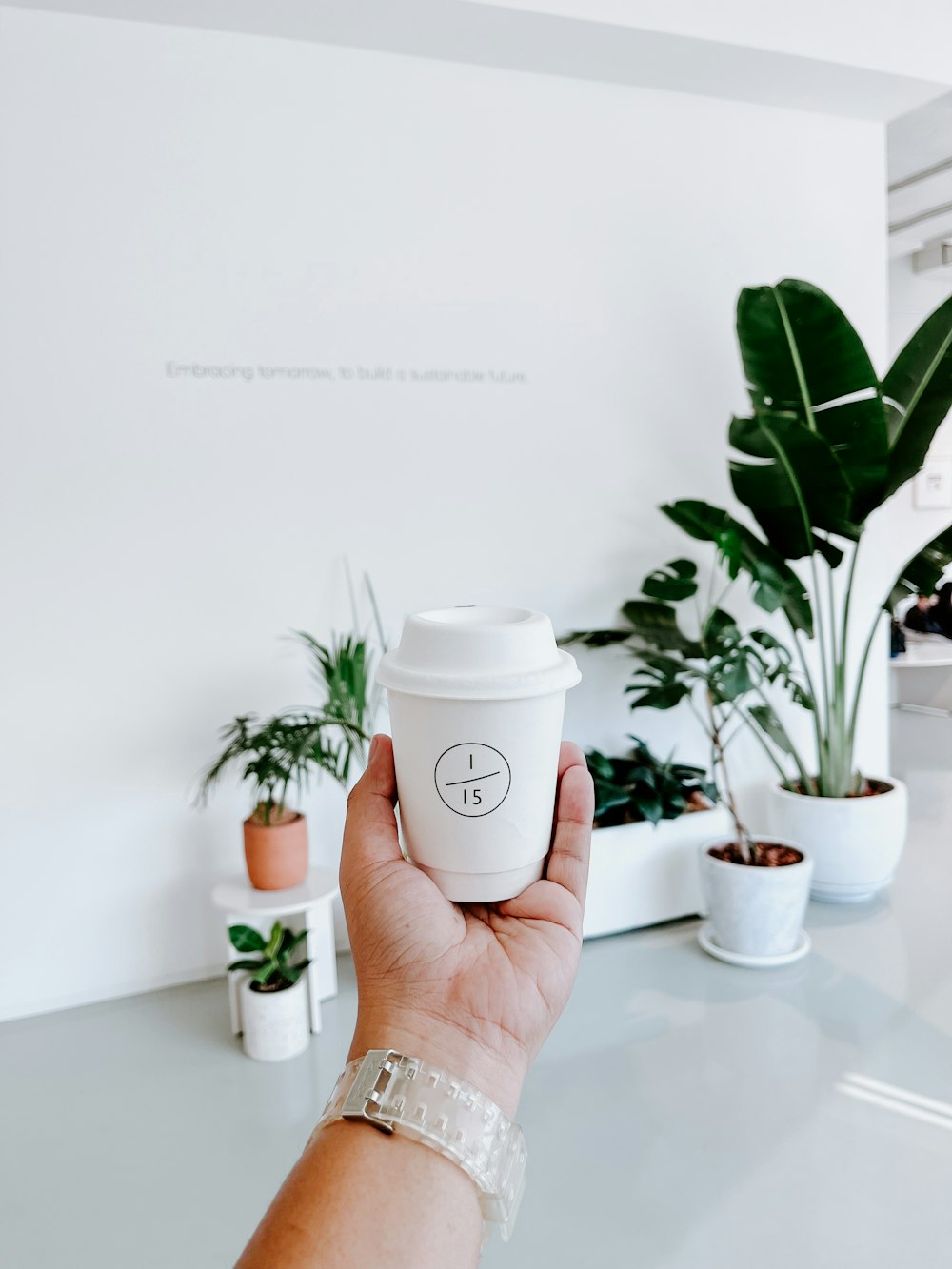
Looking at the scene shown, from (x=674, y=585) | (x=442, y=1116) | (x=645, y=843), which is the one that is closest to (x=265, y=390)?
(x=674, y=585)

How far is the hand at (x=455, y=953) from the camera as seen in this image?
0.88m

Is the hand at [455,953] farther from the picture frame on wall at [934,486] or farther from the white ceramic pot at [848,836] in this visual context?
the picture frame on wall at [934,486]

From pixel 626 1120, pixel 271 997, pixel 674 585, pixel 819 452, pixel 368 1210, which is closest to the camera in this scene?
pixel 368 1210

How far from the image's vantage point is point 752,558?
8.73ft

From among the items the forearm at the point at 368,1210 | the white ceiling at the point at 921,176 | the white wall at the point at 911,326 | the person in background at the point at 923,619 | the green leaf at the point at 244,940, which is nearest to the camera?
the forearm at the point at 368,1210

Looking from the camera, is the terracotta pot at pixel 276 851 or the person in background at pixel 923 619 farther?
the person in background at pixel 923 619

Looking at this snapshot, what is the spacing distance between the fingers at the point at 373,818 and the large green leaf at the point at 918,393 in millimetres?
2249

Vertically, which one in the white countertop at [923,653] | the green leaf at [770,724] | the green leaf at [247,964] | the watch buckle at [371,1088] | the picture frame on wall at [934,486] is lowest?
the white countertop at [923,653]

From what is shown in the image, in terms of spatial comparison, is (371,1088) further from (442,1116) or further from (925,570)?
(925,570)

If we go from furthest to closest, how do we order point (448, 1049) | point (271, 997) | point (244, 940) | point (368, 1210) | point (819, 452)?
point (819, 452), point (244, 940), point (271, 997), point (448, 1049), point (368, 1210)

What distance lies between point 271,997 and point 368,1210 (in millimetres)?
1575

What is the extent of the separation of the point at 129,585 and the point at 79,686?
A: 30cm

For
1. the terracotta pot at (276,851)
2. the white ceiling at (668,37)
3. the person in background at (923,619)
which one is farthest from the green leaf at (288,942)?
the person in background at (923,619)

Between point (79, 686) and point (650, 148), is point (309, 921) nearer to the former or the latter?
point (79, 686)
